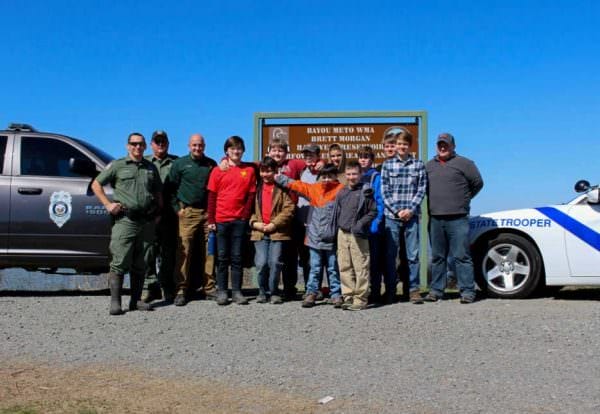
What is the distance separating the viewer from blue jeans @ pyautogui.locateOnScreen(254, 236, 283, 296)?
25.0 ft

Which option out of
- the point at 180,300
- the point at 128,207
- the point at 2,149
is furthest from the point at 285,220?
the point at 2,149

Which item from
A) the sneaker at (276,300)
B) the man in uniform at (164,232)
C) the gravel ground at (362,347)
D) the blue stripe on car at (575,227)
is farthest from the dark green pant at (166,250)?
the blue stripe on car at (575,227)

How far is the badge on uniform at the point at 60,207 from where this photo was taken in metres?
8.28

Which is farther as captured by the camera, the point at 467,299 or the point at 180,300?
the point at 467,299

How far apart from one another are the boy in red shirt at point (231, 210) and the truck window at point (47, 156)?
75.7 inches

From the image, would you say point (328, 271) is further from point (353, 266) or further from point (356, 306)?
point (356, 306)

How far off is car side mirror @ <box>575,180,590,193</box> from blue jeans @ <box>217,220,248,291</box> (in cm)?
392

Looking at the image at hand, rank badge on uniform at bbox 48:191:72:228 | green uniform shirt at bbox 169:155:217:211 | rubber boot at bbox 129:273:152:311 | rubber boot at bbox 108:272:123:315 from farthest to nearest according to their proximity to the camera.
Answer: badge on uniform at bbox 48:191:72:228 → green uniform shirt at bbox 169:155:217:211 → rubber boot at bbox 129:273:152:311 → rubber boot at bbox 108:272:123:315

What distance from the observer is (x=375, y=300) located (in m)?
7.84

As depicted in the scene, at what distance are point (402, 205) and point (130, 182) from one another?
2.92 m

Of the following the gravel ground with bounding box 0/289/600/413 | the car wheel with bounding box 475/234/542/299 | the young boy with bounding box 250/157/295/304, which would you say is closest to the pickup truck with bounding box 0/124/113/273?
the gravel ground with bounding box 0/289/600/413

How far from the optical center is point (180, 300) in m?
7.65

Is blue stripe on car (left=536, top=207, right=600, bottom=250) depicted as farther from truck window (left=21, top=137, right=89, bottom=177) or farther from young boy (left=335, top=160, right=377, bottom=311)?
truck window (left=21, top=137, right=89, bottom=177)

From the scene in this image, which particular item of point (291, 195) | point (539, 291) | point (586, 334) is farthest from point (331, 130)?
point (586, 334)
